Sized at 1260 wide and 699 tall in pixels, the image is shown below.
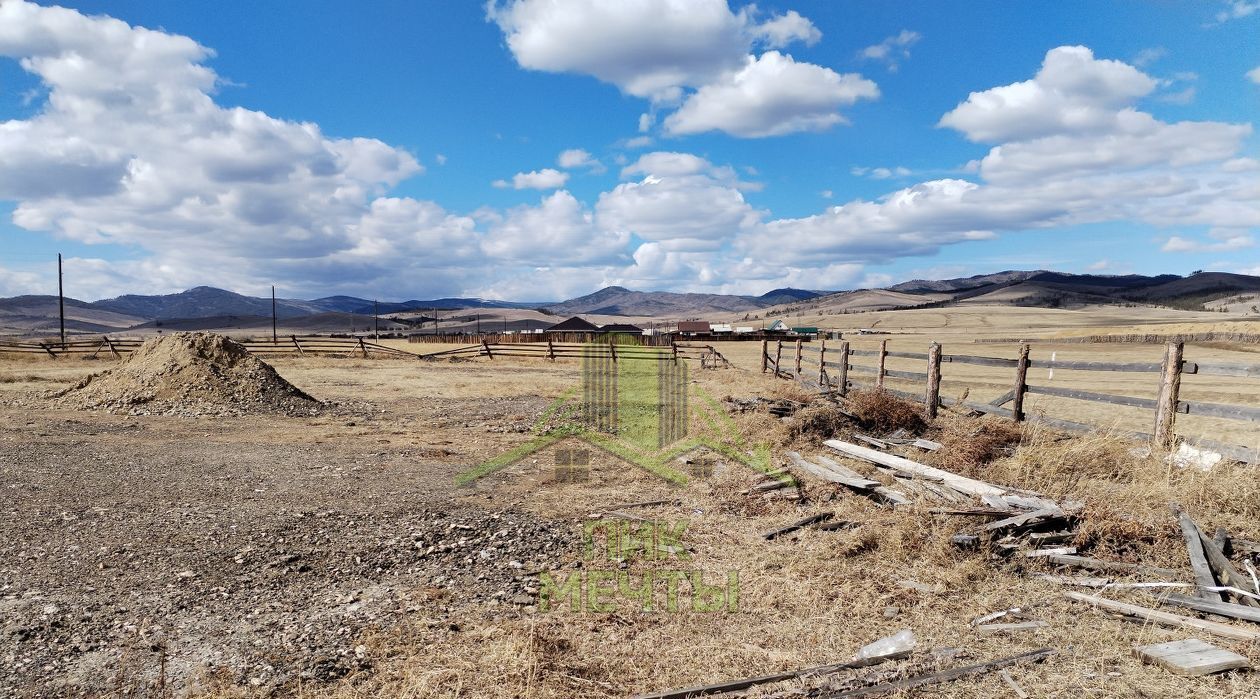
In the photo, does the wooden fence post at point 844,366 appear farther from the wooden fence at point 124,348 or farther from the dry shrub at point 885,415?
the wooden fence at point 124,348

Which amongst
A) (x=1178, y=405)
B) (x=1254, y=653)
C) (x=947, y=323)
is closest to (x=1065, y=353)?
(x=1178, y=405)

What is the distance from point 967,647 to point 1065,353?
154 feet

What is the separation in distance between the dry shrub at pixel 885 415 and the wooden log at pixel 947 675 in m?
6.96

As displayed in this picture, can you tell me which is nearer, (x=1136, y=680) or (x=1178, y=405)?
(x=1136, y=680)

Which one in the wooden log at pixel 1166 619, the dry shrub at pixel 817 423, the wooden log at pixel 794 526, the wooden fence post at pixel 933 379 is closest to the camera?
the wooden log at pixel 1166 619

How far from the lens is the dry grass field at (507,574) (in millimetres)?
4184

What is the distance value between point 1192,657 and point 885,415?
23.9 ft

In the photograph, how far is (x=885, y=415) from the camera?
11.2 metres

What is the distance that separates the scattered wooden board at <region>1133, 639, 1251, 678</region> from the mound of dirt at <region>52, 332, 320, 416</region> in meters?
17.0

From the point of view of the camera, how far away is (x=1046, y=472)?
24.9 ft

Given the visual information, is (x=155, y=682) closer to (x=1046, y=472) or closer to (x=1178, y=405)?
(x=1046, y=472)

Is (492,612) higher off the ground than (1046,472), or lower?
lower

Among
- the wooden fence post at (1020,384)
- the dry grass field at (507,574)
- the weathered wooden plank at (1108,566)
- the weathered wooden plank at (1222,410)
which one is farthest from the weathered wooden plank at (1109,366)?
the weathered wooden plank at (1108,566)

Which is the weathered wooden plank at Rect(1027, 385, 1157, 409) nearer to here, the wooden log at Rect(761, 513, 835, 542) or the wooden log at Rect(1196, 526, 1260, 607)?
the wooden log at Rect(1196, 526, 1260, 607)
